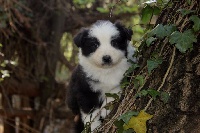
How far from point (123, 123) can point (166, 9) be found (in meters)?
0.77

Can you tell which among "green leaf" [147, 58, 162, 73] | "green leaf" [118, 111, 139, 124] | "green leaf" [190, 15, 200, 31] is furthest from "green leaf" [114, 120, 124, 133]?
"green leaf" [190, 15, 200, 31]

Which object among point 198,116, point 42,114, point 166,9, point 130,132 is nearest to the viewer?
point 198,116

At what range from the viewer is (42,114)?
6754 mm

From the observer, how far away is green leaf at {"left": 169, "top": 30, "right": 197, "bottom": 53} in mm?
2105

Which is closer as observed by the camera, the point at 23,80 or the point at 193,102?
the point at 193,102

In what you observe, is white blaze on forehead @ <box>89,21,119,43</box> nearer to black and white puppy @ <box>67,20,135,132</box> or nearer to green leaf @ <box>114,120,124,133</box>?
black and white puppy @ <box>67,20,135,132</box>

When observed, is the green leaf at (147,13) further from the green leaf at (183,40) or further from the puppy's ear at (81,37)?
the puppy's ear at (81,37)

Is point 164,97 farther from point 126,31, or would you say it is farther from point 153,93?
point 126,31

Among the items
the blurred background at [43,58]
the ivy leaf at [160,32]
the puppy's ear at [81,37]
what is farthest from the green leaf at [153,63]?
the blurred background at [43,58]

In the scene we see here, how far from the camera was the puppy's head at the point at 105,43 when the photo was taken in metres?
3.23

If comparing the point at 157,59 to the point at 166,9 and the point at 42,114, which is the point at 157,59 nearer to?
the point at 166,9

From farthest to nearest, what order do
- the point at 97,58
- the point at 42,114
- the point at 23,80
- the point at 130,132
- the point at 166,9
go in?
the point at 42,114
the point at 23,80
the point at 97,58
the point at 166,9
the point at 130,132

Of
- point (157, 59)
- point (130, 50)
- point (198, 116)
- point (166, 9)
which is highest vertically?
point (130, 50)

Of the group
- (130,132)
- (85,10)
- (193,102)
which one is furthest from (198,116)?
(85,10)
